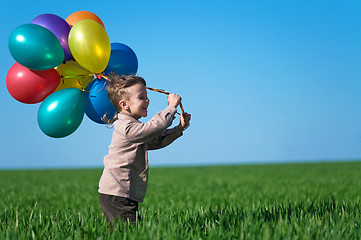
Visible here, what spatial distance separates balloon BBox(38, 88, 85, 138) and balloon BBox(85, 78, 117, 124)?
128 millimetres

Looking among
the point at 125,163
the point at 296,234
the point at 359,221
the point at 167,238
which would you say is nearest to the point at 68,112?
the point at 125,163

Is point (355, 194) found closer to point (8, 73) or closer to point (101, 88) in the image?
point (101, 88)

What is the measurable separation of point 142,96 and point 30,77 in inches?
51.9

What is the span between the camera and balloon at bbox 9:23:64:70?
3.79 m

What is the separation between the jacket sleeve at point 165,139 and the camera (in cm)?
366

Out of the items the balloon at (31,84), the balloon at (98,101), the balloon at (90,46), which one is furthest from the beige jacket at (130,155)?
the balloon at (31,84)

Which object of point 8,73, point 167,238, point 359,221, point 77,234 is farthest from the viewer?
point 8,73

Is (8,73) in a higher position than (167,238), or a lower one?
higher

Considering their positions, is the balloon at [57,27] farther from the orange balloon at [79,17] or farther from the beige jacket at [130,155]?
the beige jacket at [130,155]

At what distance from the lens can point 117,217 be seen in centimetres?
335

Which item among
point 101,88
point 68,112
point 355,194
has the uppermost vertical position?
point 101,88

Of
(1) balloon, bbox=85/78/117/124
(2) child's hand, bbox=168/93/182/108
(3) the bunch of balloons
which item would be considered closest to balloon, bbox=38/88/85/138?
(3) the bunch of balloons

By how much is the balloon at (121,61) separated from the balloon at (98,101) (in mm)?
226

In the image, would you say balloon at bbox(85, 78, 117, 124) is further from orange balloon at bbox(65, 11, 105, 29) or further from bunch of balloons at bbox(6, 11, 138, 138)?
orange balloon at bbox(65, 11, 105, 29)
